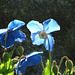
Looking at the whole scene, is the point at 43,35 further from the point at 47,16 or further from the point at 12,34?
the point at 47,16

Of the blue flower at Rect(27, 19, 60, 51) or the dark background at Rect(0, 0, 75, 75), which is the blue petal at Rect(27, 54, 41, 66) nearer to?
the blue flower at Rect(27, 19, 60, 51)

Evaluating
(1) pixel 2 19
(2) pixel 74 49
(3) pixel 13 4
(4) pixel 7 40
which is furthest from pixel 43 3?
(4) pixel 7 40

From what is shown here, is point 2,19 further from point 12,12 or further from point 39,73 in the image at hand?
point 39,73

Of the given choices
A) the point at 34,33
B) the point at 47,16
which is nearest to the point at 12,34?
the point at 34,33

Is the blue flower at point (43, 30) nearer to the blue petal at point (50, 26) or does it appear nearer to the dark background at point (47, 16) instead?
the blue petal at point (50, 26)

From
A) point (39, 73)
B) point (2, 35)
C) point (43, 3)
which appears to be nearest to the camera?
point (2, 35)

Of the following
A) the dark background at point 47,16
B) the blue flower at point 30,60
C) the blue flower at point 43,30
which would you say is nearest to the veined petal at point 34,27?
the blue flower at point 43,30
